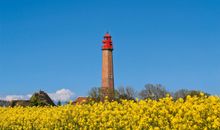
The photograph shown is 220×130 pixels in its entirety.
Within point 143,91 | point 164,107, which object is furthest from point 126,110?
point 143,91

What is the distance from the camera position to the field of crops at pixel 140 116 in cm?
929

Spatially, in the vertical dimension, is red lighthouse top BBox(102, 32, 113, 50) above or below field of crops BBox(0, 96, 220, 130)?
above

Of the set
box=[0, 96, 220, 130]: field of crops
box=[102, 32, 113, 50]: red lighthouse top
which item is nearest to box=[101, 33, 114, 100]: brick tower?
box=[102, 32, 113, 50]: red lighthouse top

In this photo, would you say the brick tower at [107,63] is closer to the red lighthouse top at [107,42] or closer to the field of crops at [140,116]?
the red lighthouse top at [107,42]

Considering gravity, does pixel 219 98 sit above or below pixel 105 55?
below

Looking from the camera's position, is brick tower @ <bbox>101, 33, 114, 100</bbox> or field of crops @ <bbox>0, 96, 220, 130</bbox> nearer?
field of crops @ <bbox>0, 96, 220, 130</bbox>

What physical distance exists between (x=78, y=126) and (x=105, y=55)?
143ft

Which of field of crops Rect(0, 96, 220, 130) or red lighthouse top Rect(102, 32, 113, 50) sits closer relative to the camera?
field of crops Rect(0, 96, 220, 130)

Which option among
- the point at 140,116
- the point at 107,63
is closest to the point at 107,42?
the point at 107,63

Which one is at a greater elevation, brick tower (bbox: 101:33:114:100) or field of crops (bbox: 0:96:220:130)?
brick tower (bbox: 101:33:114:100)

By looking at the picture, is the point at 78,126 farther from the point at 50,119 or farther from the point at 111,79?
the point at 111,79

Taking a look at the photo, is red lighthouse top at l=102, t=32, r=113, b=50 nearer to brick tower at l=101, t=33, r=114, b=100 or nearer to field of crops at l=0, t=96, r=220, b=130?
brick tower at l=101, t=33, r=114, b=100

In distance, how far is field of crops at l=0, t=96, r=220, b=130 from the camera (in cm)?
929

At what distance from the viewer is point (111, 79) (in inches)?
2172
